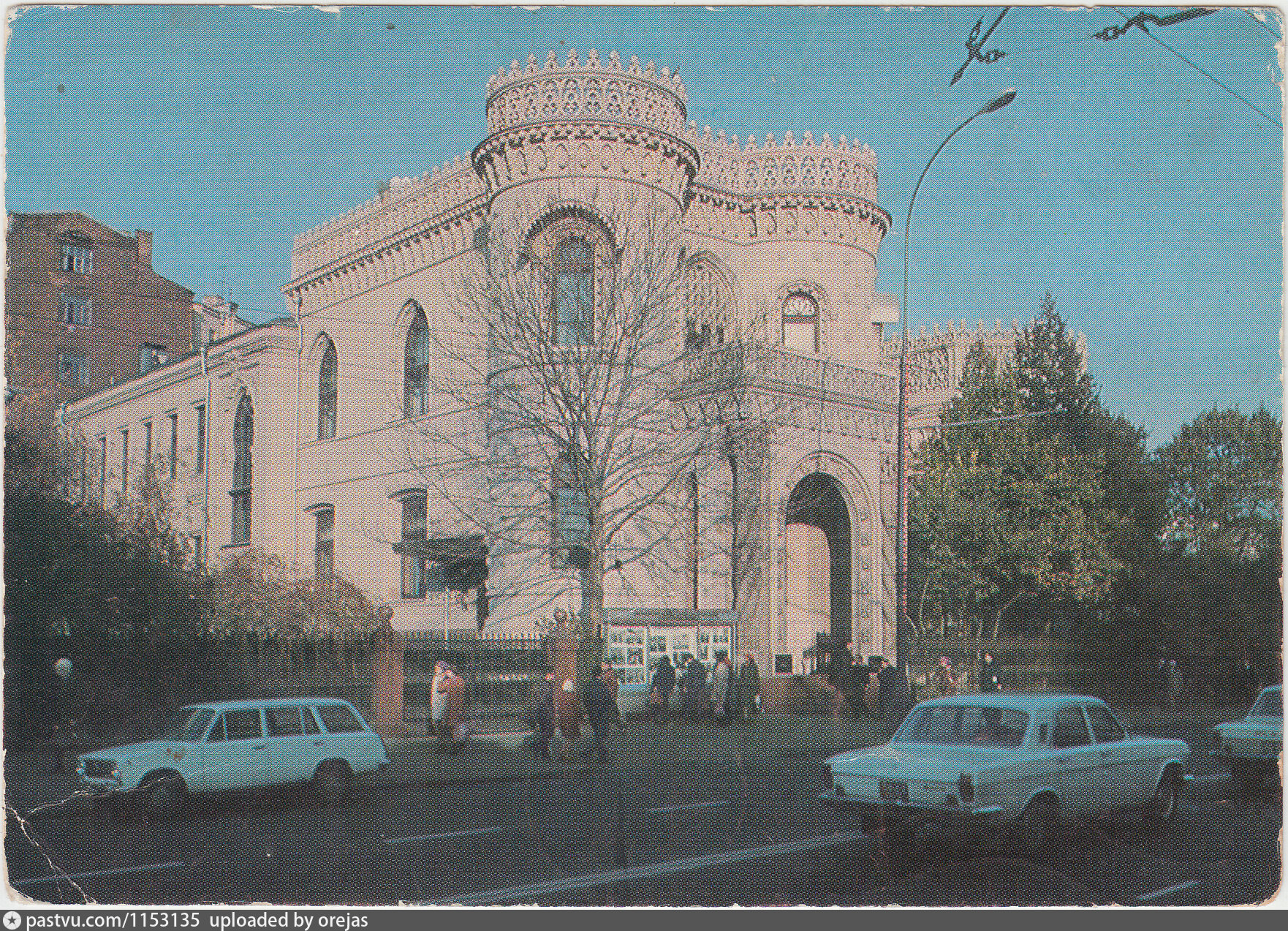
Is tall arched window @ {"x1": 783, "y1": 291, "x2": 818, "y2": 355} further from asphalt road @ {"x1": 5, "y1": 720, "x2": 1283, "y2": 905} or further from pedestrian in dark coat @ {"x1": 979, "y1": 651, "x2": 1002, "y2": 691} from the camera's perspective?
asphalt road @ {"x1": 5, "y1": 720, "x2": 1283, "y2": 905}

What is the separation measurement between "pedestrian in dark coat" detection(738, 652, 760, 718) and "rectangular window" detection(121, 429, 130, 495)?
12.2m

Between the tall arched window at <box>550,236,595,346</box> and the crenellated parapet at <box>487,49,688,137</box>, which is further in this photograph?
the crenellated parapet at <box>487,49,688,137</box>

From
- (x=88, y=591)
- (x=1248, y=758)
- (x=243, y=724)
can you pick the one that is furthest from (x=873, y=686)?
(x=88, y=591)

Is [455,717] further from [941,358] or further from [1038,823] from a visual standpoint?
[941,358]

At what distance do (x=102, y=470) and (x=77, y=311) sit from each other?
10.9 feet

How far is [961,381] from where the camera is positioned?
34812 millimetres

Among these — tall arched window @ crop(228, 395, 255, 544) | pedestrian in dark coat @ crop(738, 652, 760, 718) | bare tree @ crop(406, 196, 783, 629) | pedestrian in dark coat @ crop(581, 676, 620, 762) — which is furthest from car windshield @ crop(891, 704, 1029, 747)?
tall arched window @ crop(228, 395, 255, 544)

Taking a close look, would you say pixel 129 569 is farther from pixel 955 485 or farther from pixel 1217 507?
pixel 955 485

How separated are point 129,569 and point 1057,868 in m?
13.9

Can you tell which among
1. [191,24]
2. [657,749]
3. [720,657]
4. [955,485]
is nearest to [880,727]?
[720,657]

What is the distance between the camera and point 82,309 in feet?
67.1

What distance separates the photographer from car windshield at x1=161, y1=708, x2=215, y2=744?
41.2ft

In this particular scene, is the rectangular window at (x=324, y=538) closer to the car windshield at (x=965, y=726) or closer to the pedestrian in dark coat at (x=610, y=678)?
the pedestrian in dark coat at (x=610, y=678)

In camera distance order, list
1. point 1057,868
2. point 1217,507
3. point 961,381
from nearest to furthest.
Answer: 1. point 1057,868
2. point 1217,507
3. point 961,381
